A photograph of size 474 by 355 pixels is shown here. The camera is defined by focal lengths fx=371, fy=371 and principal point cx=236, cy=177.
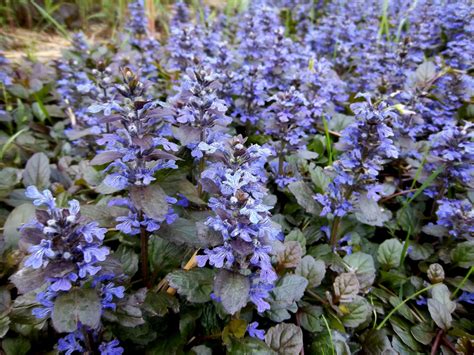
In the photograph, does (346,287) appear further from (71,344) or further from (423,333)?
(71,344)

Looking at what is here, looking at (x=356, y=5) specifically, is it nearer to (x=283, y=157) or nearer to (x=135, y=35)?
(x=135, y=35)

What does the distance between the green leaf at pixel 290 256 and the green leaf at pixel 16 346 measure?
1379mm

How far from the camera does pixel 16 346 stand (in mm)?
1884

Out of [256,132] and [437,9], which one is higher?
[437,9]

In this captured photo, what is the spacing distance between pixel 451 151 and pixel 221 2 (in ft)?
23.8

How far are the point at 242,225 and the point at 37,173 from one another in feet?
6.14

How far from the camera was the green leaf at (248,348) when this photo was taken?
174 cm

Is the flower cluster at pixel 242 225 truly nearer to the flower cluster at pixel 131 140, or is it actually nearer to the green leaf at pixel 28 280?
the flower cluster at pixel 131 140

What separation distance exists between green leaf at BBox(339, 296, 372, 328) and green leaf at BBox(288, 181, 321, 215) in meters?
0.58

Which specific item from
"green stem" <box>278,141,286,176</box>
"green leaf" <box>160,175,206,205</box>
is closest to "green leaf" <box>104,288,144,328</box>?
"green leaf" <box>160,175,206,205</box>

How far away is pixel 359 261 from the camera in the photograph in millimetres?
2396

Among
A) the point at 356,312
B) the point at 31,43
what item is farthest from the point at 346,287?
the point at 31,43

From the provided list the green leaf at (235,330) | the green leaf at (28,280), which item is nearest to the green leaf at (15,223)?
the green leaf at (28,280)

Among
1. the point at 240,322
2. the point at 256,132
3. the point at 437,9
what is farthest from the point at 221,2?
the point at 240,322
